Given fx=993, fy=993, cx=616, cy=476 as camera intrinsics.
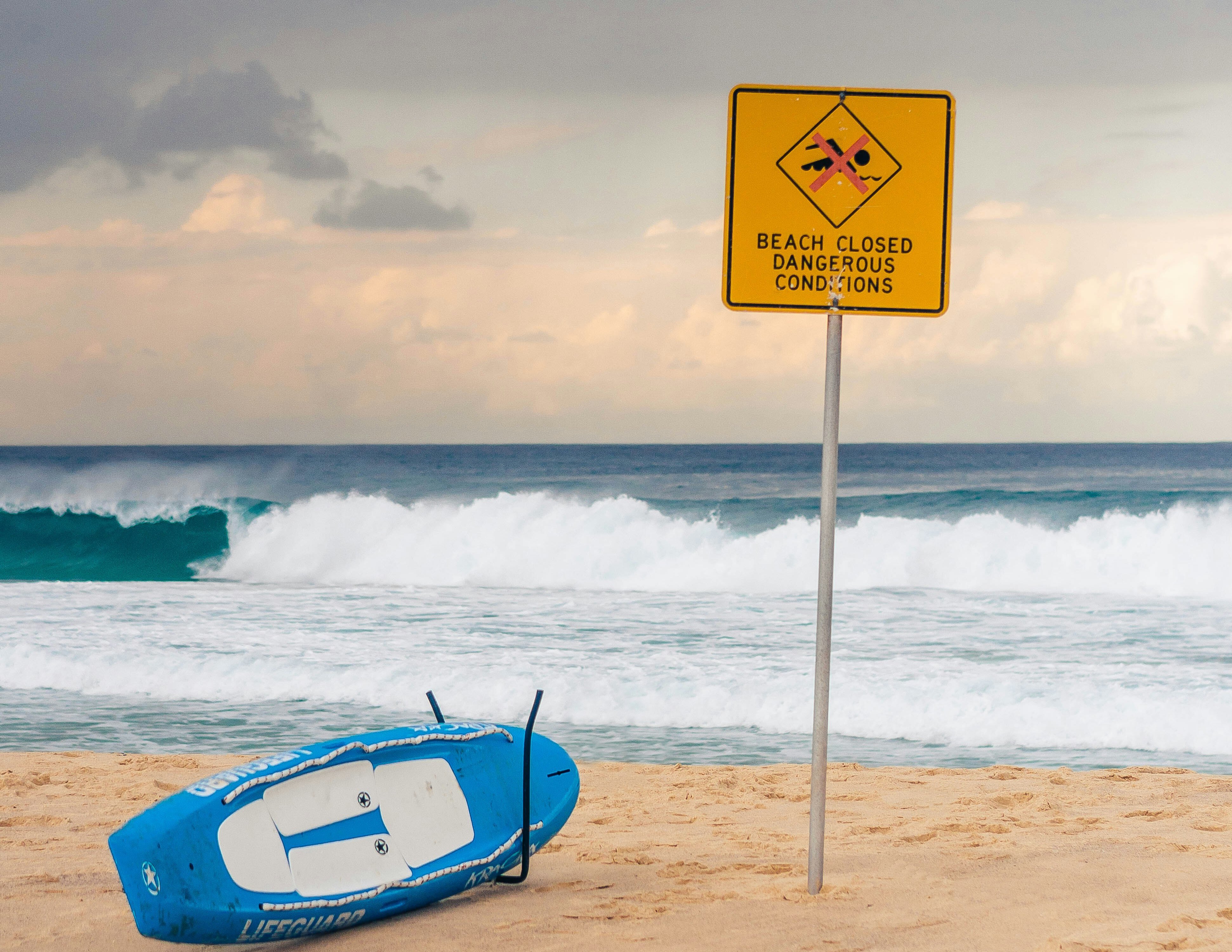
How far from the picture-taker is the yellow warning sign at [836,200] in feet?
10.4

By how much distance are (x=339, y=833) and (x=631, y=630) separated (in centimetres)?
760

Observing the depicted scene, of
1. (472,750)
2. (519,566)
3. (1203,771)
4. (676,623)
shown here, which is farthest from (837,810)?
(519,566)

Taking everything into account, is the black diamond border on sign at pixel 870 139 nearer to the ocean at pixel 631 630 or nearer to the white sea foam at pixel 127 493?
the ocean at pixel 631 630

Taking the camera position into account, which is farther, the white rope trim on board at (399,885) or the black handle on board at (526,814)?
the black handle on board at (526,814)

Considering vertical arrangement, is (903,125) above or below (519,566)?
above

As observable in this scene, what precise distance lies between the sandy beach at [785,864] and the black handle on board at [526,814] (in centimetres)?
6

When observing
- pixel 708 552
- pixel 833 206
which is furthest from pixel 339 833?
pixel 708 552

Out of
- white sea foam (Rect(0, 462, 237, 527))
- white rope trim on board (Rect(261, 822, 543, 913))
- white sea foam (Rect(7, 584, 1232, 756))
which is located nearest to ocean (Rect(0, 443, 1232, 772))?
white sea foam (Rect(7, 584, 1232, 756))

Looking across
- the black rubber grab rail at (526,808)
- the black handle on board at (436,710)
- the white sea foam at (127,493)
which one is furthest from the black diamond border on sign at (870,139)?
the white sea foam at (127,493)

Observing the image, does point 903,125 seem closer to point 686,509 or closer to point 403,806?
point 403,806

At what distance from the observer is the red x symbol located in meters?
3.20

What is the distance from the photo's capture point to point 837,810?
521 cm

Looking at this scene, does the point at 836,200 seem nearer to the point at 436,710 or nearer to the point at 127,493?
the point at 436,710

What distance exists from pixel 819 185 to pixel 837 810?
3.40 m
